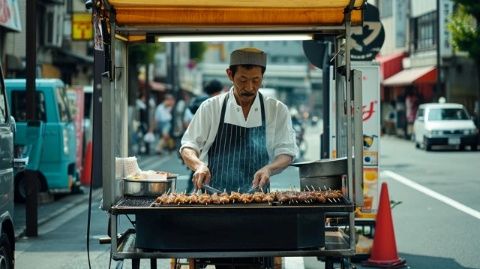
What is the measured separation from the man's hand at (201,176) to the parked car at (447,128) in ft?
96.2

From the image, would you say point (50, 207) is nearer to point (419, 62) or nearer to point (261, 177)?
point (261, 177)

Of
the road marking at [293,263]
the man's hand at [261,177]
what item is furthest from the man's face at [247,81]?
the road marking at [293,263]

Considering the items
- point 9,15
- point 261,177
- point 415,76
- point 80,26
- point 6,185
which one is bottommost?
point 6,185

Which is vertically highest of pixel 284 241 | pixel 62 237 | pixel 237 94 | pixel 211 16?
pixel 211 16

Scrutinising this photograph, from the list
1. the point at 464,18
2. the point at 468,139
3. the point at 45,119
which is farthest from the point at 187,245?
the point at 464,18

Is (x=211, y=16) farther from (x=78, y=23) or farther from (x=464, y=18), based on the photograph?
(x=464, y=18)

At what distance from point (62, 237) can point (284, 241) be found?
304 inches

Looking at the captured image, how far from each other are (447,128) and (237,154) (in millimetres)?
29058

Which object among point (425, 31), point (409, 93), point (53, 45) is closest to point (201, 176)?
point (53, 45)

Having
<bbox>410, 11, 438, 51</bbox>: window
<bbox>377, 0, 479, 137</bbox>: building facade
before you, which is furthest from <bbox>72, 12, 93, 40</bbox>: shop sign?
<bbox>410, 11, 438, 51</bbox>: window

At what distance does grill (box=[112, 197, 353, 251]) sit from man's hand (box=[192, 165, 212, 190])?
0.53 metres

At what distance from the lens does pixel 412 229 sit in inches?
501

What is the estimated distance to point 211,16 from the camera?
5875mm

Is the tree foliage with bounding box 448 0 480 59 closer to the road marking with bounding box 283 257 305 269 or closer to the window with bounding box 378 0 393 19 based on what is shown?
the window with bounding box 378 0 393 19
